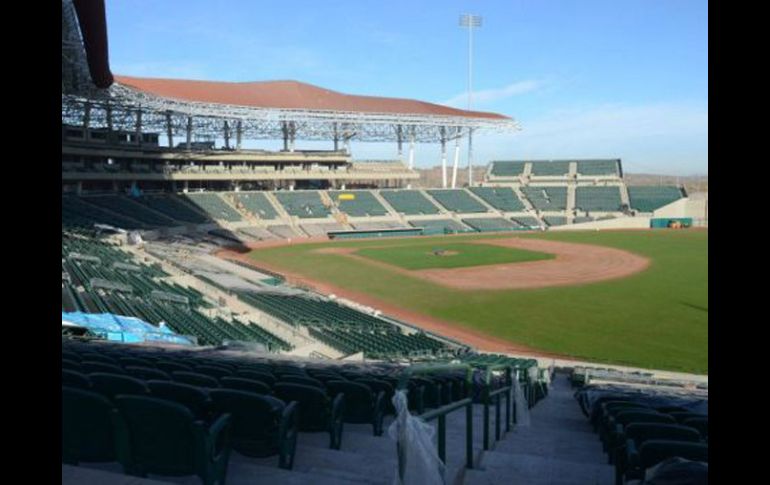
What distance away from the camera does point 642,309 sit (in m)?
30.1

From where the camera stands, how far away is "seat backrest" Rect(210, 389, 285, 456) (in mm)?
4711

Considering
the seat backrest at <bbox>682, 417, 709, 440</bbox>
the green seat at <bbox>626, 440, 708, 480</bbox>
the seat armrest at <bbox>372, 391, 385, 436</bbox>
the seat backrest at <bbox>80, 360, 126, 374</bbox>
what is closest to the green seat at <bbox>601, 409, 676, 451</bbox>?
the seat backrest at <bbox>682, 417, 709, 440</bbox>

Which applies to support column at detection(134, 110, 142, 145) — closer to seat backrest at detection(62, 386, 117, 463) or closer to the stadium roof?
the stadium roof

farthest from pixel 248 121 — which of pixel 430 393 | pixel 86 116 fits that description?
pixel 430 393

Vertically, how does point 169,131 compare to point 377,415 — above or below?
above

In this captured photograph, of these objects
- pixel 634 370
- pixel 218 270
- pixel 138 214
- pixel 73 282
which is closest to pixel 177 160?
pixel 138 214

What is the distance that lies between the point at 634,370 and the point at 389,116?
5603 cm

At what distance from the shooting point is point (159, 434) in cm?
408

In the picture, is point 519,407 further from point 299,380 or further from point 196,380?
point 196,380

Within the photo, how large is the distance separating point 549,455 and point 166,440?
479cm

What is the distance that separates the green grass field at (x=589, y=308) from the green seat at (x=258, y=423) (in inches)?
502

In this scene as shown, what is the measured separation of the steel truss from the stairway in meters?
46.6

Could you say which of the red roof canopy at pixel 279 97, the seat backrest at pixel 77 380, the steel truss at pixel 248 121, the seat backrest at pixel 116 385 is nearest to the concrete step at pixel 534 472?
the seat backrest at pixel 116 385

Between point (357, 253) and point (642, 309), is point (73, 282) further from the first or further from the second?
point (357, 253)
